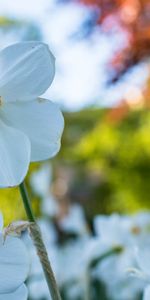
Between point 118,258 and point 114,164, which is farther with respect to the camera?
point 114,164

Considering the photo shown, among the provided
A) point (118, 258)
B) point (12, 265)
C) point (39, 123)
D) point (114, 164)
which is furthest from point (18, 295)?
point (114, 164)

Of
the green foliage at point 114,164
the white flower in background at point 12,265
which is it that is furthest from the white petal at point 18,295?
the green foliage at point 114,164

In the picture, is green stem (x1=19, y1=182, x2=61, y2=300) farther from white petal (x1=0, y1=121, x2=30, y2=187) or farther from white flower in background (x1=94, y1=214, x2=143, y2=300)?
white flower in background (x1=94, y1=214, x2=143, y2=300)

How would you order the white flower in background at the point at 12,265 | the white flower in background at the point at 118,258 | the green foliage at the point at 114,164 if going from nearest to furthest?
the white flower in background at the point at 12,265 < the white flower in background at the point at 118,258 < the green foliage at the point at 114,164

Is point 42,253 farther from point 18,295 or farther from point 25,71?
point 25,71

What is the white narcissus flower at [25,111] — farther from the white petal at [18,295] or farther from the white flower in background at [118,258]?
the white flower in background at [118,258]
